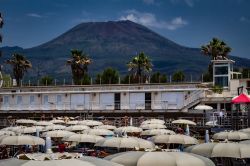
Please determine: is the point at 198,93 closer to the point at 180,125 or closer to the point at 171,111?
the point at 171,111

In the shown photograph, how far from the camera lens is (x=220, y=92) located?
45.9 m

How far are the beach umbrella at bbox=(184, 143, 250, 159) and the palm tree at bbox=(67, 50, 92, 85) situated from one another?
214ft

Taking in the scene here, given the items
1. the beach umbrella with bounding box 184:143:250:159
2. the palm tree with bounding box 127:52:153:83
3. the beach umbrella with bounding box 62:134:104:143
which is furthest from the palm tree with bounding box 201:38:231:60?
the beach umbrella with bounding box 184:143:250:159

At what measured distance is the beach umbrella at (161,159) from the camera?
1052cm

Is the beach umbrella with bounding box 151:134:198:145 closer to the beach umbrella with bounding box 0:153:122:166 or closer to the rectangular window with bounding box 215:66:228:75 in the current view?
the beach umbrella with bounding box 0:153:122:166

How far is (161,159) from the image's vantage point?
10641mm

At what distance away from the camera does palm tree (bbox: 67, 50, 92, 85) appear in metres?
79.4

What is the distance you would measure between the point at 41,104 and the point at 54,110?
8.35 ft

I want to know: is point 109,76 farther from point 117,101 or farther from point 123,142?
point 123,142

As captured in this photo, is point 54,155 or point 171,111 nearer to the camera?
point 54,155

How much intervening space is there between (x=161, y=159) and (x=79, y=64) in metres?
70.0

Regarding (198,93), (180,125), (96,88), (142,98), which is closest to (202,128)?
(180,125)

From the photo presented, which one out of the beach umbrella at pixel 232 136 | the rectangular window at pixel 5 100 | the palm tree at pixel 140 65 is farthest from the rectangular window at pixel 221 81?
the palm tree at pixel 140 65

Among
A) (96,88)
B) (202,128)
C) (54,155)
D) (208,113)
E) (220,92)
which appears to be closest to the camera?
(54,155)
